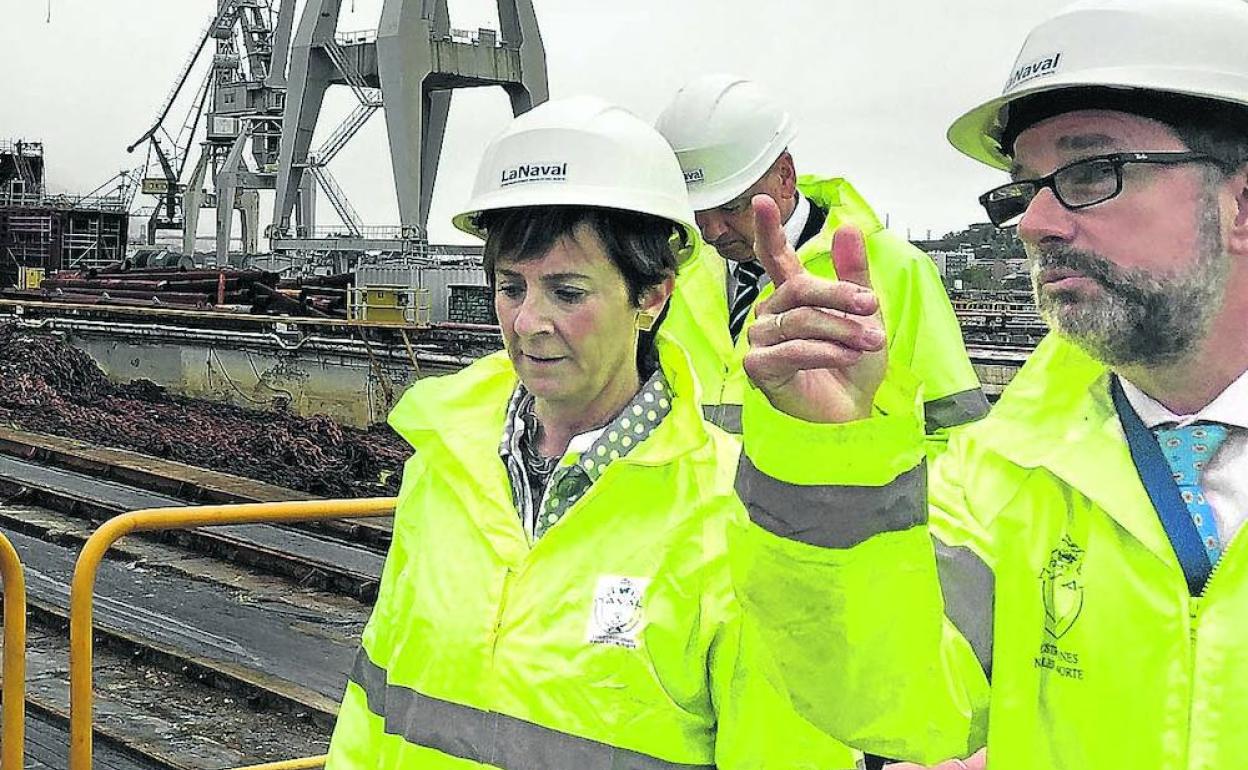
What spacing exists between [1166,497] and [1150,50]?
1.92ft

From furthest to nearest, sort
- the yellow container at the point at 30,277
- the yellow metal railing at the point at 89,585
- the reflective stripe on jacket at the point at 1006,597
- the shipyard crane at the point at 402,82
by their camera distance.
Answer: the yellow container at the point at 30,277, the shipyard crane at the point at 402,82, the yellow metal railing at the point at 89,585, the reflective stripe on jacket at the point at 1006,597

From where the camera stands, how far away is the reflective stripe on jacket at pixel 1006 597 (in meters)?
1.63

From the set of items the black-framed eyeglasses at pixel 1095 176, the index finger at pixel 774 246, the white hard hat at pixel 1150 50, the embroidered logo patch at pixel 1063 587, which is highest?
the white hard hat at pixel 1150 50

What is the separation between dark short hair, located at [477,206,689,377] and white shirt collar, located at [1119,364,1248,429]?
2.93 ft

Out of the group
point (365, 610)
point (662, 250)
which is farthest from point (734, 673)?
point (365, 610)

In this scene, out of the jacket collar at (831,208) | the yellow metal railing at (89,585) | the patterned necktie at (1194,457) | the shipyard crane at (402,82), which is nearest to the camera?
the patterned necktie at (1194,457)

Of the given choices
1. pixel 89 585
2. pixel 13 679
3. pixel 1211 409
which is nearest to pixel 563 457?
pixel 1211 409

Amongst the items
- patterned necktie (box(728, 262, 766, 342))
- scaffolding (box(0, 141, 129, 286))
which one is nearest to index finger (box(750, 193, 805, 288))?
patterned necktie (box(728, 262, 766, 342))

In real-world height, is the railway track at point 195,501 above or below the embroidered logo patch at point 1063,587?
below

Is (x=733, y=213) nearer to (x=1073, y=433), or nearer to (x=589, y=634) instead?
(x=589, y=634)

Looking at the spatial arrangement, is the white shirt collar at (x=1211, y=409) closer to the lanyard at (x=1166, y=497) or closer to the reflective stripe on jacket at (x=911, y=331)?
the lanyard at (x=1166, y=497)

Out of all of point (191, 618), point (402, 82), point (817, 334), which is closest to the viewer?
point (817, 334)

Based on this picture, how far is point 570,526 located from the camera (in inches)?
86.7

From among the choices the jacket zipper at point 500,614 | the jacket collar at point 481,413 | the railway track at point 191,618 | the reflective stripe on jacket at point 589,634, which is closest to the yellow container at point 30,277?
the railway track at point 191,618
